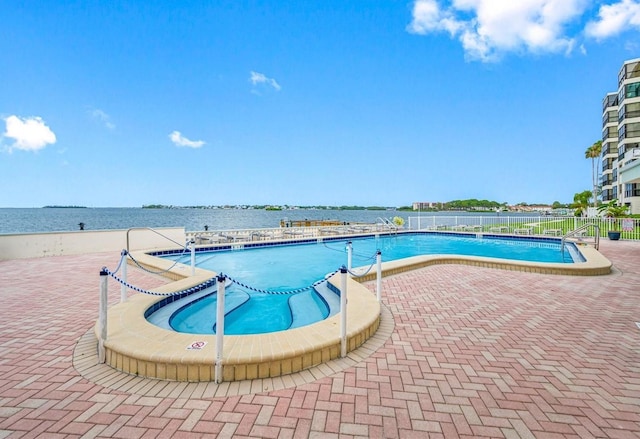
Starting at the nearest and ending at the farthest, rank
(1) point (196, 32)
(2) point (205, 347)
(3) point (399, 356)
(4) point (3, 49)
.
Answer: (2) point (205, 347)
(3) point (399, 356)
(4) point (3, 49)
(1) point (196, 32)

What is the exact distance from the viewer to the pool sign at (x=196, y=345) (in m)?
2.89

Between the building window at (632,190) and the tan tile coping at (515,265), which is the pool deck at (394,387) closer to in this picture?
the tan tile coping at (515,265)

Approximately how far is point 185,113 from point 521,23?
35.2 meters

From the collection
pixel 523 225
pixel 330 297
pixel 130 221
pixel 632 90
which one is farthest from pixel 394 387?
pixel 130 221

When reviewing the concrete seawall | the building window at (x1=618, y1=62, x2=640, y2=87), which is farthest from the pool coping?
the building window at (x1=618, y1=62, x2=640, y2=87)

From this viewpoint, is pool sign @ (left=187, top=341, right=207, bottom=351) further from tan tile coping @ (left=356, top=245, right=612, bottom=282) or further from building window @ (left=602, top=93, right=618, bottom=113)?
building window @ (left=602, top=93, right=618, bottom=113)

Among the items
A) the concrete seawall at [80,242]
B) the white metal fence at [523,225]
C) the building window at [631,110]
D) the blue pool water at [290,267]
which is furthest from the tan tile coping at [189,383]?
the building window at [631,110]

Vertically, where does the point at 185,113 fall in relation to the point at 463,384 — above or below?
above

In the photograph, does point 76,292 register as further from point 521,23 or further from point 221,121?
point 221,121

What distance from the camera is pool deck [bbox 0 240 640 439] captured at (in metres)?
2.12

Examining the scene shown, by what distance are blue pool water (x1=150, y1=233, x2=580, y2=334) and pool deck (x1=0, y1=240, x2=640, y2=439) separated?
1.16 m

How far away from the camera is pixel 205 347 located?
293 cm

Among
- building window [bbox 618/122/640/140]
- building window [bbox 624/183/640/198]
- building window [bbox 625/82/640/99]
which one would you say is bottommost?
building window [bbox 624/183/640/198]

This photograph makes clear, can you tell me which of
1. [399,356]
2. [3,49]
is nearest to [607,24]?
[399,356]
